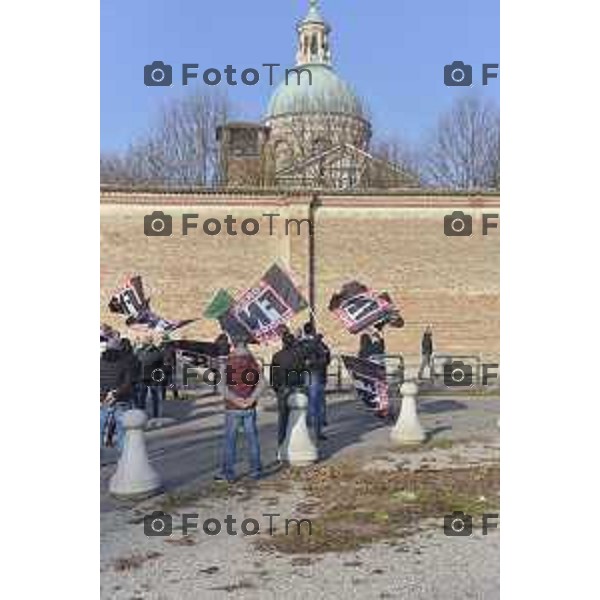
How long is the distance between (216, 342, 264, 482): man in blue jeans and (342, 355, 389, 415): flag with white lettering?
282cm

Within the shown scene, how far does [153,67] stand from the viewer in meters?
7.03

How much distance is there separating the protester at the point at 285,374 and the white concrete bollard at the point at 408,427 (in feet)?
4.95

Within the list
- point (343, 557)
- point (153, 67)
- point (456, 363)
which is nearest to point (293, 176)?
point (456, 363)

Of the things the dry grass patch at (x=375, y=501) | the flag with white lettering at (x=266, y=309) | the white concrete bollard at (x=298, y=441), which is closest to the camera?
the dry grass patch at (x=375, y=501)

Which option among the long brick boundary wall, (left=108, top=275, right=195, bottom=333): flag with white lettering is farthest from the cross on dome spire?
(left=108, top=275, right=195, bottom=333): flag with white lettering

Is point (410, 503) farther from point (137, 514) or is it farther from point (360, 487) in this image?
point (137, 514)

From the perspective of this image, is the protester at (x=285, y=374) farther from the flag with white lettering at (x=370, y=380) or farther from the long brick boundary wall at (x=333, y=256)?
the long brick boundary wall at (x=333, y=256)

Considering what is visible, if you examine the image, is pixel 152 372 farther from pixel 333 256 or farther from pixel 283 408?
pixel 333 256

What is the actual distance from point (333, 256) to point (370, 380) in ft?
33.0

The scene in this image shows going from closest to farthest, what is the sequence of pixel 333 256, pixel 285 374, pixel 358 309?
pixel 285 374
pixel 358 309
pixel 333 256

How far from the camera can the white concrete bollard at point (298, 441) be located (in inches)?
322

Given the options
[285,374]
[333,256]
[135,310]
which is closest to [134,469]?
[285,374]

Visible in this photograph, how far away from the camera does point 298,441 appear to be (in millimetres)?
8234

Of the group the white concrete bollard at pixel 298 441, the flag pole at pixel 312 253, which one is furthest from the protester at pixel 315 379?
the flag pole at pixel 312 253
